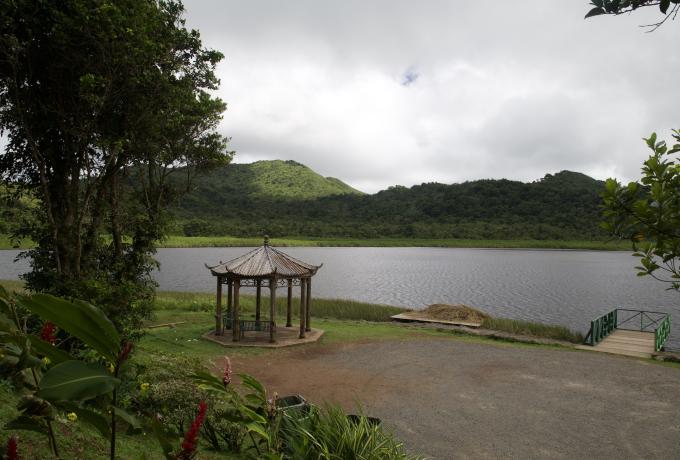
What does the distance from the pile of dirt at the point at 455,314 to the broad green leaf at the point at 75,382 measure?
71.9ft

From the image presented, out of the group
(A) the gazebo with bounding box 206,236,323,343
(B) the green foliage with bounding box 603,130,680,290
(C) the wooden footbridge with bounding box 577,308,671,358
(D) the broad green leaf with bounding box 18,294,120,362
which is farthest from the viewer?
(C) the wooden footbridge with bounding box 577,308,671,358

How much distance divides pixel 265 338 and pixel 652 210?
48.7 ft

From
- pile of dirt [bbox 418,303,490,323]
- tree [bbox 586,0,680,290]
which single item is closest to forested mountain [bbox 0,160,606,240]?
pile of dirt [bbox 418,303,490,323]

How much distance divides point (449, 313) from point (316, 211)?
4956 inches

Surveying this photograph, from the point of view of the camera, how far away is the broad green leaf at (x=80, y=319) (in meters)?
1.14

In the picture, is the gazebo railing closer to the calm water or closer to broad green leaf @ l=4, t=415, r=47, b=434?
broad green leaf @ l=4, t=415, r=47, b=434

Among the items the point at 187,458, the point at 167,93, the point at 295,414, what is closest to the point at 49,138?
the point at 167,93

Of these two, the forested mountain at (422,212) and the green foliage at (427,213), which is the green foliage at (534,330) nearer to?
the green foliage at (427,213)

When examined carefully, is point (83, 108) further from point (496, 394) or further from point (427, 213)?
point (427, 213)

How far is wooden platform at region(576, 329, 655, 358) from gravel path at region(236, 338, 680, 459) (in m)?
1.54

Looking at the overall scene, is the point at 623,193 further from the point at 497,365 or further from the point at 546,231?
the point at 546,231

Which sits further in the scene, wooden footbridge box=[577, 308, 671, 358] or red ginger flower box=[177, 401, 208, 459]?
wooden footbridge box=[577, 308, 671, 358]

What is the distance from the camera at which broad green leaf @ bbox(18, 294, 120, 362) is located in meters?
1.14

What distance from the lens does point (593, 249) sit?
3723 inches
